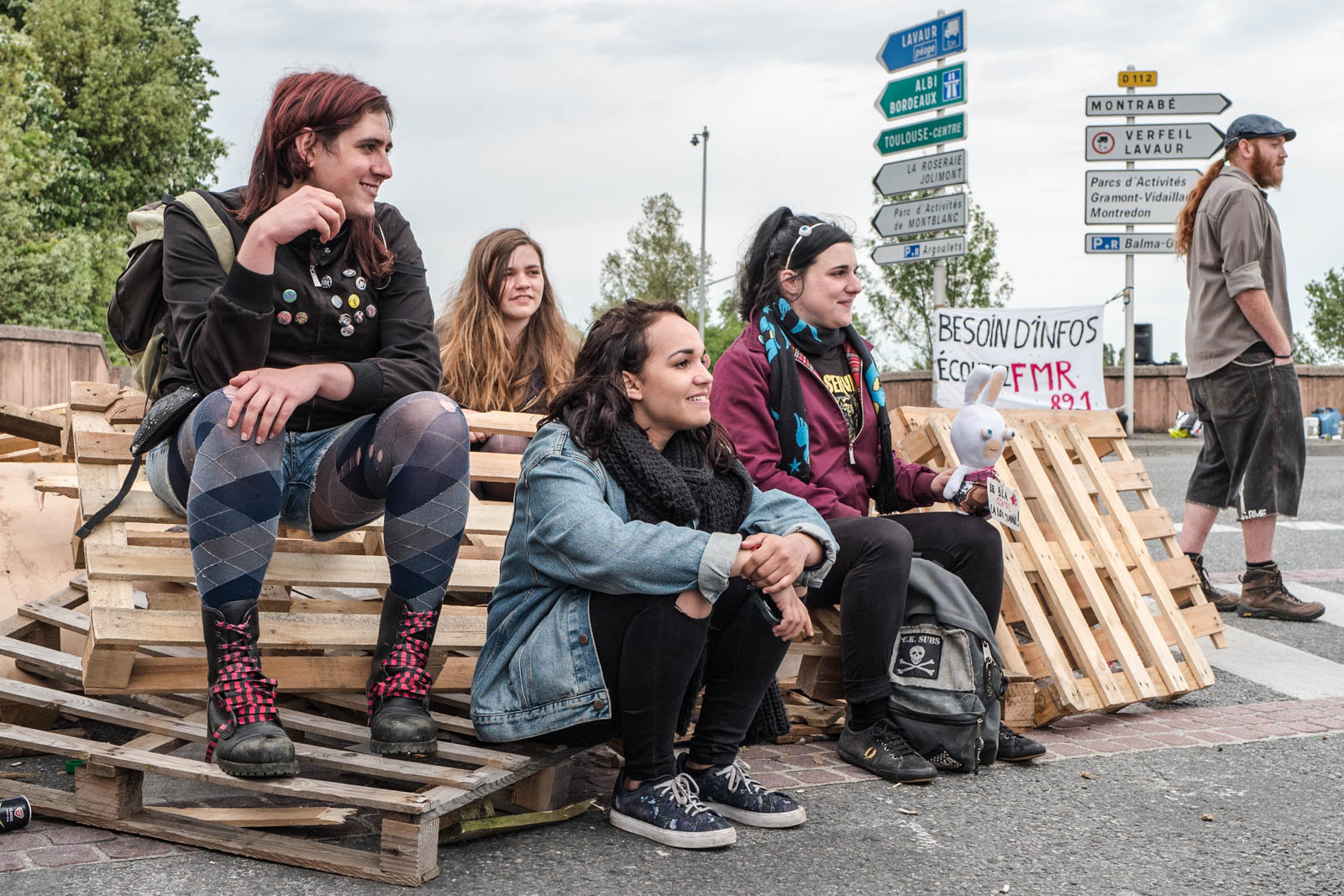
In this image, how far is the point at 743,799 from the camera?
124 inches

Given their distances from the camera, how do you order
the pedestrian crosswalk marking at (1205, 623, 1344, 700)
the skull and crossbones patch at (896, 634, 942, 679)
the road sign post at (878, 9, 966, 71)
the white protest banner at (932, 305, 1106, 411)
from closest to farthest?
the skull and crossbones patch at (896, 634, 942, 679) < the pedestrian crosswalk marking at (1205, 623, 1344, 700) < the white protest banner at (932, 305, 1106, 411) < the road sign post at (878, 9, 966, 71)

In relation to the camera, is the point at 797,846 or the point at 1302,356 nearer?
the point at 797,846

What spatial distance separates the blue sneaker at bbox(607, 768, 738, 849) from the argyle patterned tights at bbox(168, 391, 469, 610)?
2.17ft

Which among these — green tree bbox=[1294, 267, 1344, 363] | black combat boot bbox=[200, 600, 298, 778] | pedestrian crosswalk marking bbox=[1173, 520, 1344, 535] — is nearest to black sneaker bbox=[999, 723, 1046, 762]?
black combat boot bbox=[200, 600, 298, 778]

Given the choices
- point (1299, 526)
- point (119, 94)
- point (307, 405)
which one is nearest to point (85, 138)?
point (119, 94)

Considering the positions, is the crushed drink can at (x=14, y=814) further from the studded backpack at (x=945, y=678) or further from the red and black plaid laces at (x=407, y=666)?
the studded backpack at (x=945, y=678)

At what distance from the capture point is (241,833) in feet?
9.44

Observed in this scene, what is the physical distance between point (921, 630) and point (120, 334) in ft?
7.53

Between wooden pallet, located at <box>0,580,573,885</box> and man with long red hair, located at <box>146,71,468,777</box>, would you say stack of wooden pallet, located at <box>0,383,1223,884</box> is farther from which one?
man with long red hair, located at <box>146,71,468,777</box>

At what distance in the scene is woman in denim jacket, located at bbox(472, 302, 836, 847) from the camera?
113 inches

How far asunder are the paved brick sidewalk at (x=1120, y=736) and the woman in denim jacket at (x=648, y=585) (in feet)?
1.22

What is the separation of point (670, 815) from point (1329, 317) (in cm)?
4661

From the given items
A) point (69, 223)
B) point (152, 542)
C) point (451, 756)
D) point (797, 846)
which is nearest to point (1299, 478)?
point (797, 846)

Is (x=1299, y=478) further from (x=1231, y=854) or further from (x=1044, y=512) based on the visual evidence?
(x=1231, y=854)
